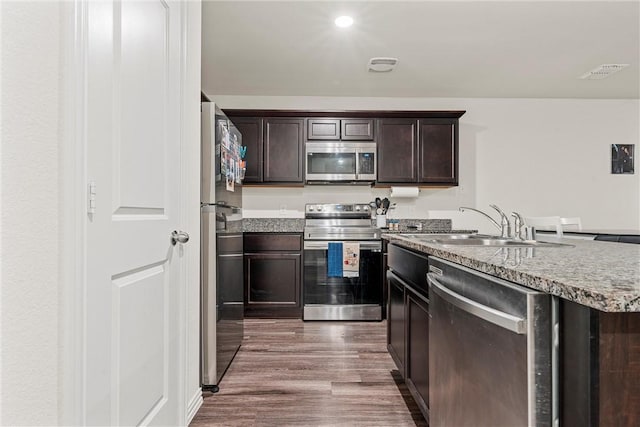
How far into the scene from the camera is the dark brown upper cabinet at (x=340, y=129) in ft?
13.8

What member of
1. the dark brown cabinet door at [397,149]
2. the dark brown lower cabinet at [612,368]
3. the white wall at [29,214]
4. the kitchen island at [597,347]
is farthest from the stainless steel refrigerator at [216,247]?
the dark brown cabinet door at [397,149]

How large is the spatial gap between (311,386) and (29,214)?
1.87 meters

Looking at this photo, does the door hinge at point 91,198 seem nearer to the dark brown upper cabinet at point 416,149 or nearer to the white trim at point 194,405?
the white trim at point 194,405

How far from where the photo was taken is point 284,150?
4.22m

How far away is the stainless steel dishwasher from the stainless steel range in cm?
244

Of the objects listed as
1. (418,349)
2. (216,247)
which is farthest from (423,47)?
(418,349)

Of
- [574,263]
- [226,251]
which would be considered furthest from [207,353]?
[574,263]

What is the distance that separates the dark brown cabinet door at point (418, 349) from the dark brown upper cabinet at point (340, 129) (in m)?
2.64

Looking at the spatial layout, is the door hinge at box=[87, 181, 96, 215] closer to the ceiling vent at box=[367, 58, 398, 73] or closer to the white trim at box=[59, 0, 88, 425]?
the white trim at box=[59, 0, 88, 425]

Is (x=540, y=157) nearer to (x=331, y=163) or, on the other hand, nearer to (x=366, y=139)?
(x=366, y=139)

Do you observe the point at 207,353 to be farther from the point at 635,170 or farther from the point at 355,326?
the point at 635,170

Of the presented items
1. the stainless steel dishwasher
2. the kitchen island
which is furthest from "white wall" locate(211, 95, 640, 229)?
the kitchen island

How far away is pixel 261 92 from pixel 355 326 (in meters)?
2.81

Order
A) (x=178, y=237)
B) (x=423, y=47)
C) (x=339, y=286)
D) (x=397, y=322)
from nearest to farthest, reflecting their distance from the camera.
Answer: (x=178, y=237), (x=397, y=322), (x=423, y=47), (x=339, y=286)
